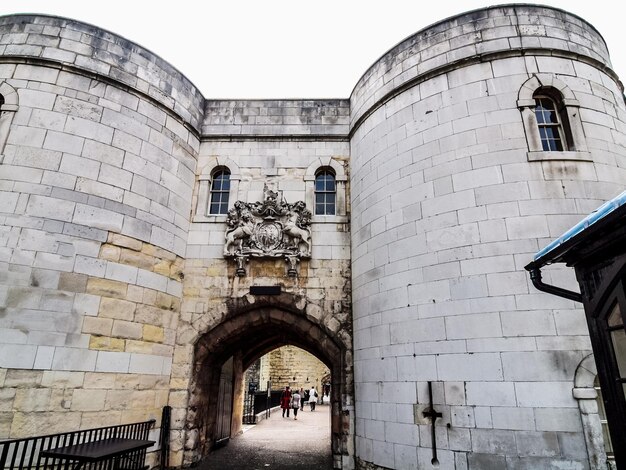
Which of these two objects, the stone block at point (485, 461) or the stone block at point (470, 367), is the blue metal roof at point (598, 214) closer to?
the stone block at point (470, 367)

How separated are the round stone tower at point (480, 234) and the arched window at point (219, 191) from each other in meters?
3.35

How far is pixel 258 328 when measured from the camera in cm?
921

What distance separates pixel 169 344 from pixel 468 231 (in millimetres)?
6244

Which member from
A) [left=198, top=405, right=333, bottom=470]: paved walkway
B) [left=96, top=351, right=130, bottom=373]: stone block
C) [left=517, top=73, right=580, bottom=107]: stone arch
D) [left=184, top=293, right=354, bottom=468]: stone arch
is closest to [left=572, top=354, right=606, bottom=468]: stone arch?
[left=184, top=293, right=354, bottom=468]: stone arch

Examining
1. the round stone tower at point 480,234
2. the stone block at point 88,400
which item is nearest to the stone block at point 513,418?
the round stone tower at point 480,234

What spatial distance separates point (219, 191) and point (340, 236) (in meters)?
3.23

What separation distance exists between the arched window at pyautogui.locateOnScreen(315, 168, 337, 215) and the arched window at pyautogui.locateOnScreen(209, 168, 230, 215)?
87.8 inches

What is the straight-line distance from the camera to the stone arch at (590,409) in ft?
16.3

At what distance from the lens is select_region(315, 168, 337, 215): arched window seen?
941 cm

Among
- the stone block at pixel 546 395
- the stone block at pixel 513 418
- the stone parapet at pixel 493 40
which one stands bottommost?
the stone block at pixel 513 418

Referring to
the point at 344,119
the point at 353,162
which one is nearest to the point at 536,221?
the point at 353,162

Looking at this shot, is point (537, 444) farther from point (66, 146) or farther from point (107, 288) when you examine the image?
point (66, 146)

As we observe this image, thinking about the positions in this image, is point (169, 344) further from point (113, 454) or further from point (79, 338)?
point (113, 454)

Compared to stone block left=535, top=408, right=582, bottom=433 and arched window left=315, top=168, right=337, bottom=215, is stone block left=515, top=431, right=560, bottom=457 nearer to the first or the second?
stone block left=535, top=408, right=582, bottom=433
